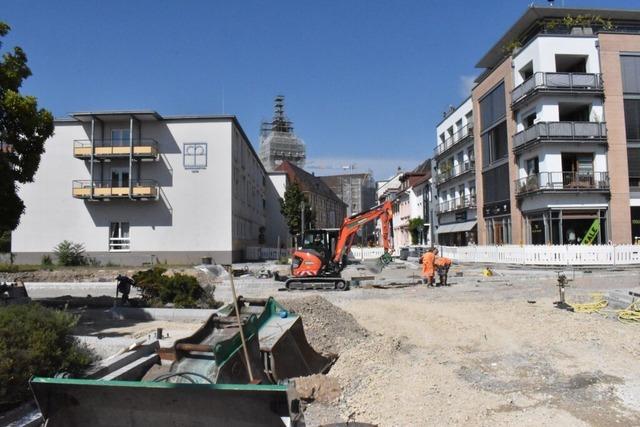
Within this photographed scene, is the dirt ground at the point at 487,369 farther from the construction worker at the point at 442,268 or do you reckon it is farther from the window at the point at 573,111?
the window at the point at 573,111

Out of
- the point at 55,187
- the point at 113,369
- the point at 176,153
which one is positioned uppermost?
the point at 176,153

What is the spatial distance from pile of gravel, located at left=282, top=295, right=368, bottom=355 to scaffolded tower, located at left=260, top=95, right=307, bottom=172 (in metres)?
87.6

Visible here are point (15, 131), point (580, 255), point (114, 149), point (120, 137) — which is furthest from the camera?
point (120, 137)

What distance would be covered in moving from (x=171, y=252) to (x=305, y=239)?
17.1m

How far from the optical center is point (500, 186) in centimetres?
3666

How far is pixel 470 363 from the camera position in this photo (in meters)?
8.02

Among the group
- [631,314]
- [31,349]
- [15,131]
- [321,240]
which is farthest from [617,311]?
[15,131]

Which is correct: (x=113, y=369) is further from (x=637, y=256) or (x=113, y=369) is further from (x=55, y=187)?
(x=55, y=187)

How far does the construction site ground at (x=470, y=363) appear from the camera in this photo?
5891 millimetres

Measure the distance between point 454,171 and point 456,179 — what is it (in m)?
1.13

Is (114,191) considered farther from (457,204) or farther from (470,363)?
(470,363)

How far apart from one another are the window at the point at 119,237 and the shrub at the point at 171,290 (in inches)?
879

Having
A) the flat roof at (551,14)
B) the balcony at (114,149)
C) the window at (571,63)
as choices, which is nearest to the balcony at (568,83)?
the window at (571,63)

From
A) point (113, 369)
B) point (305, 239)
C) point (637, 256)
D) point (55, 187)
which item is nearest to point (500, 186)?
point (637, 256)
